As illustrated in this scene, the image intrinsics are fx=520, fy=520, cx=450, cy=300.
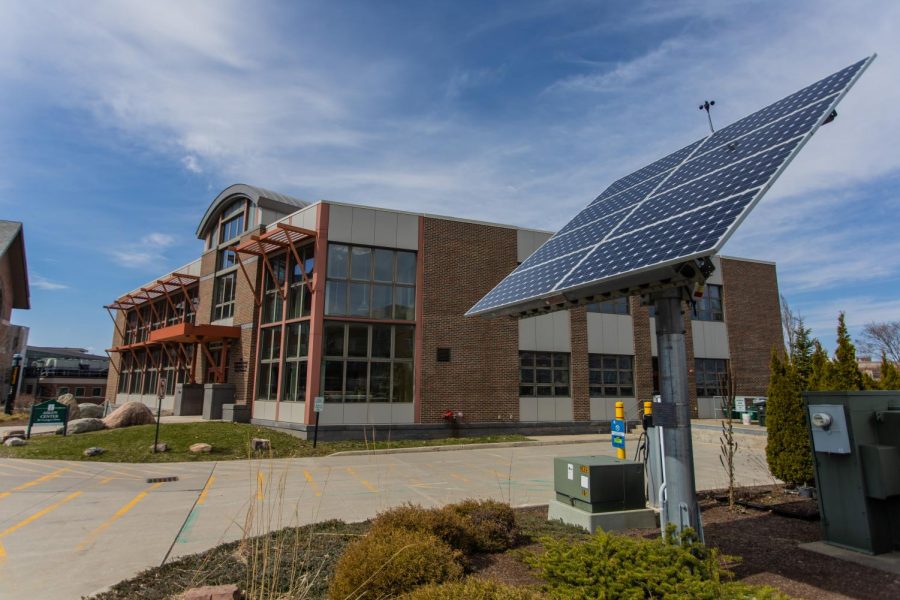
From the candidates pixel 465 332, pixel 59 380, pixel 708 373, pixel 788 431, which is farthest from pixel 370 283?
pixel 59 380

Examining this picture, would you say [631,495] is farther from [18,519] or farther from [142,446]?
[142,446]

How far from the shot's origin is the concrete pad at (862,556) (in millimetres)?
5438

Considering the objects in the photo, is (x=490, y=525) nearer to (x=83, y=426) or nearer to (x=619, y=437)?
(x=619, y=437)

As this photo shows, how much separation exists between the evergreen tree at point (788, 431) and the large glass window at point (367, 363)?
13.4 m

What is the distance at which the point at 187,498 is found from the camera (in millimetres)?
10250

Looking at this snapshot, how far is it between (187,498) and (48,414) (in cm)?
1365

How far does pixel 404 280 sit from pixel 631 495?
51.8 feet

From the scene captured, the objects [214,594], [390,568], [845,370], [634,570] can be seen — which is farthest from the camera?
[845,370]

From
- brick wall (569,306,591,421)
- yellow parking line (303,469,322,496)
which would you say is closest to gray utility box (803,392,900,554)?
yellow parking line (303,469,322,496)

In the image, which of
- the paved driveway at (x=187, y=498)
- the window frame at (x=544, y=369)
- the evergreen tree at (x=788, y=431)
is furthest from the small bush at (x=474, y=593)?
the window frame at (x=544, y=369)

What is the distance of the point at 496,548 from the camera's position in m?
6.24

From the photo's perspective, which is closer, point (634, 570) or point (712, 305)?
point (634, 570)

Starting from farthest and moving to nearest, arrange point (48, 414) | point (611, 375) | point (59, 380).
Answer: point (59, 380), point (611, 375), point (48, 414)

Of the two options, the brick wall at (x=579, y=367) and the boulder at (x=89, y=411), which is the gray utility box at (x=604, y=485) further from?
the boulder at (x=89, y=411)
